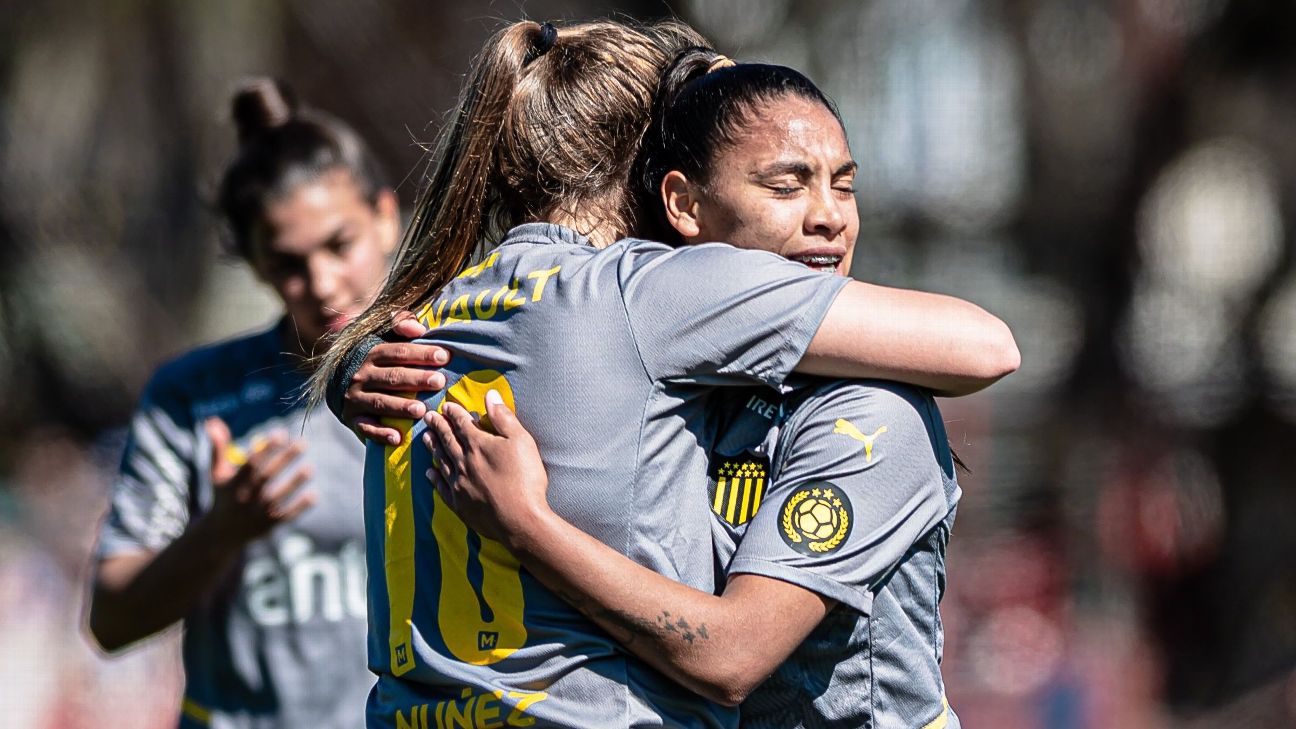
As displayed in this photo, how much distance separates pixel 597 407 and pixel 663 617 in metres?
0.27

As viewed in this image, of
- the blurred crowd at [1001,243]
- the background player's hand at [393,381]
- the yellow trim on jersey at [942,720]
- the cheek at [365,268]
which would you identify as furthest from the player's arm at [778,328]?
the blurred crowd at [1001,243]

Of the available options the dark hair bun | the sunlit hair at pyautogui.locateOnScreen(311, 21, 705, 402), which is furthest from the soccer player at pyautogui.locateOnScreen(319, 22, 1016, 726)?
the dark hair bun

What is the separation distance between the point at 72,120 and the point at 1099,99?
5.46 meters

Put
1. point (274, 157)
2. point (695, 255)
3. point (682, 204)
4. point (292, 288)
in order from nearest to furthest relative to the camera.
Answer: point (695, 255) < point (682, 204) < point (292, 288) < point (274, 157)

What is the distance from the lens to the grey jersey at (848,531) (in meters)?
1.90

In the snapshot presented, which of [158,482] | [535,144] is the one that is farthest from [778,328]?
[158,482]

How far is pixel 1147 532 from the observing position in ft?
25.5

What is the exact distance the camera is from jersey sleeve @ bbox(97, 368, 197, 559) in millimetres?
3508

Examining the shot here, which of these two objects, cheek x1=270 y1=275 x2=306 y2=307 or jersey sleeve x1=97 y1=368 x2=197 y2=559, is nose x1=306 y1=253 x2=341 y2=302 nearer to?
cheek x1=270 y1=275 x2=306 y2=307

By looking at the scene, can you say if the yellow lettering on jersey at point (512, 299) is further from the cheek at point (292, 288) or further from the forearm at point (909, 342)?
the cheek at point (292, 288)

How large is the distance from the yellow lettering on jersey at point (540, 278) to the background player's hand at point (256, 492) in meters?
1.40

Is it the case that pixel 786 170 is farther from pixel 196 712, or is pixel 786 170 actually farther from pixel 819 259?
pixel 196 712

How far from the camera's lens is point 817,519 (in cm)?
190

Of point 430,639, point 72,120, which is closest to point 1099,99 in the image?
point 72,120
